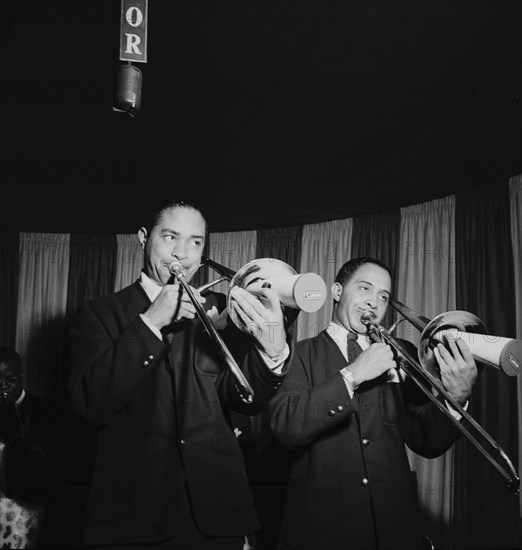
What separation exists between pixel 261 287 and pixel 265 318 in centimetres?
13

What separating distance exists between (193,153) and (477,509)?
3829 mm

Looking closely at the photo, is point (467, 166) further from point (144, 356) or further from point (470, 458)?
point (144, 356)

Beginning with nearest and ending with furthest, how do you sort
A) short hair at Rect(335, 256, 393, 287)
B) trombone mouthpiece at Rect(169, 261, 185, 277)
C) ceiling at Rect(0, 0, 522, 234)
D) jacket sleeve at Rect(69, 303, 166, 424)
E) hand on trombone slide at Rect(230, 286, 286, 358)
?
jacket sleeve at Rect(69, 303, 166, 424)
hand on trombone slide at Rect(230, 286, 286, 358)
trombone mouthpiece at Rect(169, 261, 185, 277)
short hair at Rect(335, 256, 393, 287)
ceiling at Rect(0, 0, 522, 234)

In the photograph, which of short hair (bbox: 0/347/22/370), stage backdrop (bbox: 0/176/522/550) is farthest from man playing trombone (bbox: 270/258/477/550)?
short hair (bbox: 0/347/22/370)

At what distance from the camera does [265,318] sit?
2.48 metres

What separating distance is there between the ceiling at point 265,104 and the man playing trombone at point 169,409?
170 cm

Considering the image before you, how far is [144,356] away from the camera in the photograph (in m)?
2.37

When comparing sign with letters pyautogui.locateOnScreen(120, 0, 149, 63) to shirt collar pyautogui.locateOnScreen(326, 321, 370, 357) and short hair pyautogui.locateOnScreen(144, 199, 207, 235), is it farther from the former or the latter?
shirt collar pyautogui.locateOnScreen(326, 321, 370, 357)

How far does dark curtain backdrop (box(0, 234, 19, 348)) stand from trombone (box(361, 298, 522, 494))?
6815 millimetres

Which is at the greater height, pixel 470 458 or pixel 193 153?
pixel 193 153

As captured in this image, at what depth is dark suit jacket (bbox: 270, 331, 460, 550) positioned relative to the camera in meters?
2.72

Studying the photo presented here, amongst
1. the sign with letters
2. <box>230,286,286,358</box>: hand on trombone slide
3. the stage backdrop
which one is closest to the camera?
<box>230,286,286,358</box>: hand on trombone slide

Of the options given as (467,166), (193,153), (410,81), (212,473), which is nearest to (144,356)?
(212,473)

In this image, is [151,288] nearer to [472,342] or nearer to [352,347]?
[352,347]
